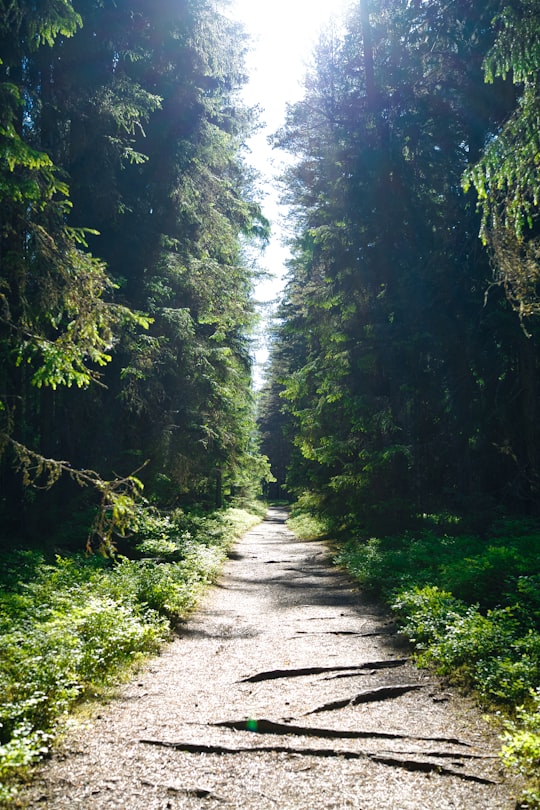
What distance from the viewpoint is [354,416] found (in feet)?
47.5

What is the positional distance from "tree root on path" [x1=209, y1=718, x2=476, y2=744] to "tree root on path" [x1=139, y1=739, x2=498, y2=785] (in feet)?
0.87

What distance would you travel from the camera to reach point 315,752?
3865 millimetres

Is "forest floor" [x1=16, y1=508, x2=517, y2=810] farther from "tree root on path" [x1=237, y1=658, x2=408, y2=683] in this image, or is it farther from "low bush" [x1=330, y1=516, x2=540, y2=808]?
"low bush" [x1=330, y1=516, x2=540, y2=808]

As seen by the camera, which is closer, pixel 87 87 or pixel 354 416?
pixel 87 87

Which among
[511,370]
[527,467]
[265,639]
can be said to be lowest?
[265,639]

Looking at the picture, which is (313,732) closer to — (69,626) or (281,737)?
(281,737)

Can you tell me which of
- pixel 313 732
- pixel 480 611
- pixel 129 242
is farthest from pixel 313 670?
pixel 129 242

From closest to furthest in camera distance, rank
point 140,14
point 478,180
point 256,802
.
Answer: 1. point 256,802
2. point 478,180
3. point 140,14

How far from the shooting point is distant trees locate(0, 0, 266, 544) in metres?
6.99

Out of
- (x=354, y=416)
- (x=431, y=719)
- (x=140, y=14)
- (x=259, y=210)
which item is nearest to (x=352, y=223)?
(x=259, y=210)

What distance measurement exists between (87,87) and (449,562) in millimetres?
11405

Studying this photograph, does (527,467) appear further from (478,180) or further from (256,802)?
(256,802)

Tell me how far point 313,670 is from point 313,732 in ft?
5.73

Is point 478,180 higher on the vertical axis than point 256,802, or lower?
higher
